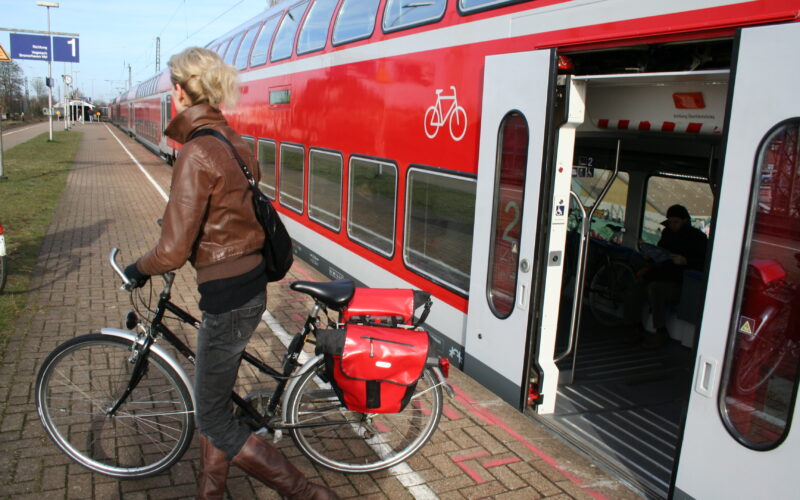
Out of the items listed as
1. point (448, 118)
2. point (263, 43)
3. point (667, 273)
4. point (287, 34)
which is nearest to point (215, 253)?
point (448, 118)

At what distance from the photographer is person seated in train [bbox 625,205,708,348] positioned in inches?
252

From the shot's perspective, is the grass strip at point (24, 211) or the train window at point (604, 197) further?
the train window at point (604, 197)

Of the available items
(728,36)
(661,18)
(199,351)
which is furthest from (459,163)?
(199,351)

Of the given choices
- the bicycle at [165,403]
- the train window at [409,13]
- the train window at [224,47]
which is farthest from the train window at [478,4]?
the train window at [224,47]

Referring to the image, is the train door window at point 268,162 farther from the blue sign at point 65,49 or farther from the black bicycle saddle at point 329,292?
the blue sign at point 65,49

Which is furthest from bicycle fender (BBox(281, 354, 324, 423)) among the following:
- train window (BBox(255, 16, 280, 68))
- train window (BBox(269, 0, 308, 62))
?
train window (BBox(255, 16, 280, 68))

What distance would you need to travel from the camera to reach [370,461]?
12.8 feet

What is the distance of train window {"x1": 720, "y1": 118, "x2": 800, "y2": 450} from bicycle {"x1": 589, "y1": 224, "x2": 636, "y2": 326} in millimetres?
→ 3944

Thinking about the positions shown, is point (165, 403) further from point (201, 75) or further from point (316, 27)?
point (316, 27)

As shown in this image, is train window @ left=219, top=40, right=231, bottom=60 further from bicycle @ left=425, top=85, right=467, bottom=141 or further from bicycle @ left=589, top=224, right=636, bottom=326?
bicycle @ left=589, top=224, right=636, bottom=326

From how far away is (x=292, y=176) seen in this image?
9609 mm

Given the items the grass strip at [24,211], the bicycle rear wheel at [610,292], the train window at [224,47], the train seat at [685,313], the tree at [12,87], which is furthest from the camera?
the tree at [12,87]

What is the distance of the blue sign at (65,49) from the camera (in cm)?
2880

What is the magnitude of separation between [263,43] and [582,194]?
582 cm
